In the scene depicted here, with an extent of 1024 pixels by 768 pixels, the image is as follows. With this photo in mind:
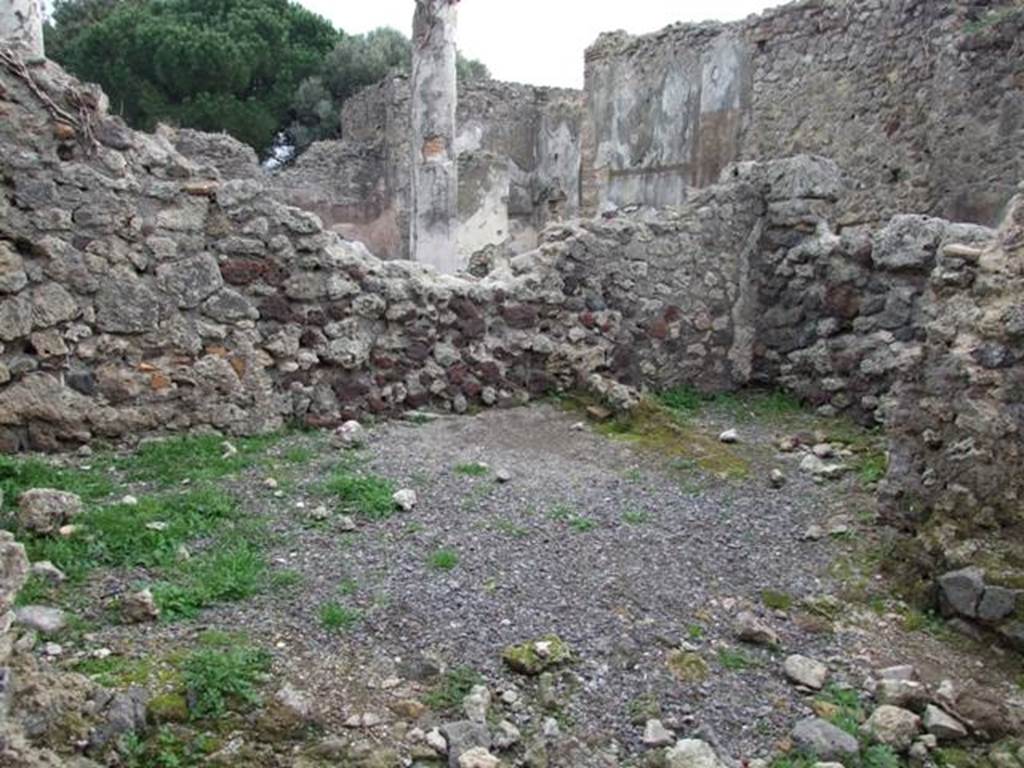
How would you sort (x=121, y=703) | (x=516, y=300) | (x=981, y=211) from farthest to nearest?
(x=981, y=211) → (x=516, y=300) → (x=121, y=703)

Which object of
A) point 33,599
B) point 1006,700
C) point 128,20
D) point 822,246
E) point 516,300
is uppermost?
point 128,20

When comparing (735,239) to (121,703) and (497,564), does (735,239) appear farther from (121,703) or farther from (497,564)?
(121,703)

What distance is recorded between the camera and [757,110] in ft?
A: 37.9

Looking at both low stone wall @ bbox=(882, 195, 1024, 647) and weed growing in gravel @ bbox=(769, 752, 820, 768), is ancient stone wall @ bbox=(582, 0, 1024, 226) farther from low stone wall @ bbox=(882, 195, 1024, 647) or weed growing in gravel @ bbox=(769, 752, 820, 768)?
weed growing in gravel @ bbox=(769, 752, 820, 768)

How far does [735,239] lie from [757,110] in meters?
4.88

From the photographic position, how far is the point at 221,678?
2.93m

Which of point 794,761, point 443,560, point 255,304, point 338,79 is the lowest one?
point 794,761

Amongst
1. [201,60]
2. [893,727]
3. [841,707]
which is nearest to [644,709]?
[841,707]

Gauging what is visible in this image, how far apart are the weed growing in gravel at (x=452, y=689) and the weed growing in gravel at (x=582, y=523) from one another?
→ 136cm

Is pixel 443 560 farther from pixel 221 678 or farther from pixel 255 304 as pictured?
pixel 255 304

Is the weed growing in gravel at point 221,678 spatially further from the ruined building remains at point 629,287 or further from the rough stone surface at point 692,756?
the ruined building remains at point 629,287

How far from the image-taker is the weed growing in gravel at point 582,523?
4.49 meters

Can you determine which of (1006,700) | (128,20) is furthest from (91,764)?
(128,20)

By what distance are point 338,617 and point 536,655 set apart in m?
0.70
